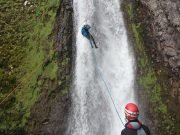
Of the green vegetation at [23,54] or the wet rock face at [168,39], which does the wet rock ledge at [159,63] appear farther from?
the green vegetation at [23,54]

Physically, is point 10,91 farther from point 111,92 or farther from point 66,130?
point 111,92

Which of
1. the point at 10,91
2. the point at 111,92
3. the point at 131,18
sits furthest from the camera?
the point at 131,18

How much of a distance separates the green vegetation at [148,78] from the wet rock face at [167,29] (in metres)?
0.81

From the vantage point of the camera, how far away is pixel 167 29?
15898 millimetres

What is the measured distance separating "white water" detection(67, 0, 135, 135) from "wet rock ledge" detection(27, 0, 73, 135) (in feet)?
1.46

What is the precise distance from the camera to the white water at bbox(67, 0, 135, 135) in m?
14.9

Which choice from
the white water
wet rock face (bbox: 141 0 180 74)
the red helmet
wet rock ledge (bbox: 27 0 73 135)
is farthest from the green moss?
the red helmet

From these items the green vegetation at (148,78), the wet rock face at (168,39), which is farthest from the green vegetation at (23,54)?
the wet rock face at (168,39)

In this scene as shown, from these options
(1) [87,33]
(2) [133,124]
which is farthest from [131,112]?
(1) [87,33]

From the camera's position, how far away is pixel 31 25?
1631 centimetres

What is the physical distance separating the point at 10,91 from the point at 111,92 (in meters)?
4.87

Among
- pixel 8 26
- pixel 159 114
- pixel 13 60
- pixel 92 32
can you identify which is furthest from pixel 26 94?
pixel 159 114

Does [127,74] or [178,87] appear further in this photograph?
[127,74]

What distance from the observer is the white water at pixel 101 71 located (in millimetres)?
14914
